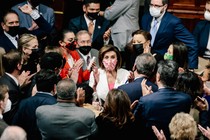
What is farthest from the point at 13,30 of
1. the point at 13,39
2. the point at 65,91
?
the point at 65,91

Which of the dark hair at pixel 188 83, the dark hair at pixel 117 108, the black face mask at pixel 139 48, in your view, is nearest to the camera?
the dark hair at pixel 117 108

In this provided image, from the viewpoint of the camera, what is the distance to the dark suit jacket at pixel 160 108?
4.52 metres

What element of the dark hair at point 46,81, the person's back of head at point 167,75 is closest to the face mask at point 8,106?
the dark hair at point 46,81

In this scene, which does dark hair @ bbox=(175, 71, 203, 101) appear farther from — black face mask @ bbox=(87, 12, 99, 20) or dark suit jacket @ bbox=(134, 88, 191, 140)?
black face mask @ bbox=(87, 12, 99, 20)

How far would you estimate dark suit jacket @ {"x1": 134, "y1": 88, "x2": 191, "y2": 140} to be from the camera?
452 centimetres

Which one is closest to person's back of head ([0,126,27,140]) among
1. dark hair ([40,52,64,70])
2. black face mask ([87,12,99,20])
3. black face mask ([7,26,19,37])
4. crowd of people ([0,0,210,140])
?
crowd of people ([0,0,210,140])

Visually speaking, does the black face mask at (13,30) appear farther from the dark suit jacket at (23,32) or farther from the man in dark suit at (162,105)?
the man in dark suit at (162,105)

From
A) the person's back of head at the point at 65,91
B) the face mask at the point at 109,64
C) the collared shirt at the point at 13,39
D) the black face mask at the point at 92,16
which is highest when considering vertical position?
the black face mask at the point at 92,16

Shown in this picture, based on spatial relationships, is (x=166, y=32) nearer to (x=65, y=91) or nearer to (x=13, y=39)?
(x=13, y=39)

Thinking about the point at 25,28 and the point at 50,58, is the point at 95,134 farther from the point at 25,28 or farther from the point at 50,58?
the point at 25,28

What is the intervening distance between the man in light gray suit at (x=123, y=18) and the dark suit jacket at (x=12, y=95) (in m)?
2.23

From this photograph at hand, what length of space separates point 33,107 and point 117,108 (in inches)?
30.4

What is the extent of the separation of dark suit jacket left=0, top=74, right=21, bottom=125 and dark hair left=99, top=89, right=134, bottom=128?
1.02 meters

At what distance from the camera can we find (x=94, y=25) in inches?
279
